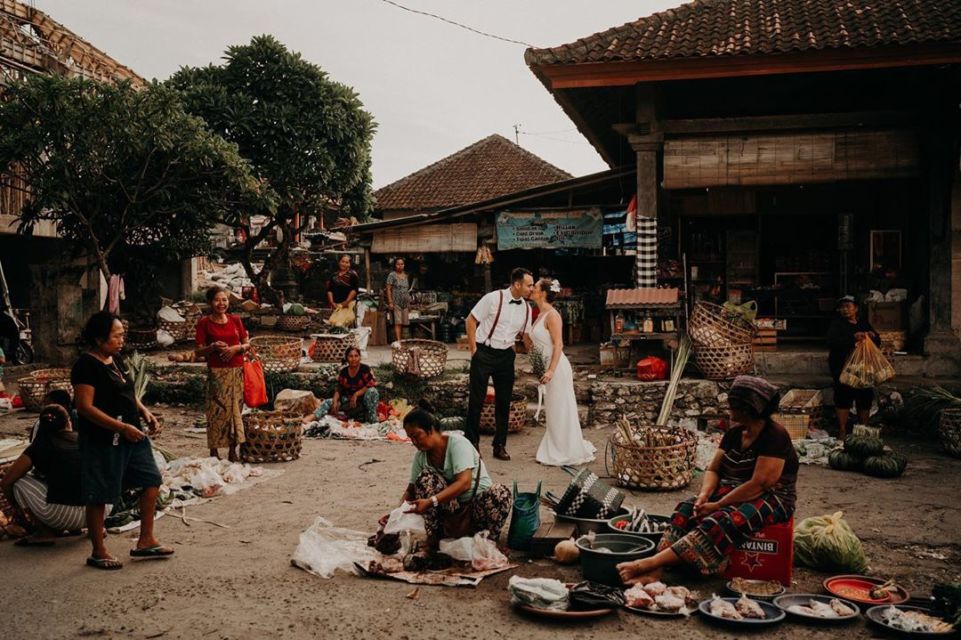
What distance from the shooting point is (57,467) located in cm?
595

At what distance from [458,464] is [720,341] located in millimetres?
A: 6101

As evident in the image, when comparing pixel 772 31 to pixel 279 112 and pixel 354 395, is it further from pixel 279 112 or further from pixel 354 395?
pixel 279 112

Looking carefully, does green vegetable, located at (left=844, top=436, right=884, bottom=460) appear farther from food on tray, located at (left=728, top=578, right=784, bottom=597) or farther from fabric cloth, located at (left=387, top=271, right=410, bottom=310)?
fabric cloth, located at (left=387, top=271, right=410, bottom=310)

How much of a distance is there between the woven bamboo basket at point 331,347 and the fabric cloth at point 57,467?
7.39 metres

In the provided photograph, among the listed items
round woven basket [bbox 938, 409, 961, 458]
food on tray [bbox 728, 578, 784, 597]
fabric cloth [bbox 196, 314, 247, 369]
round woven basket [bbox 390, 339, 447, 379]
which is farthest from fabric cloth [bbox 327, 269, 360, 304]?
food on tray [bbox 728, 578, 784, 597]

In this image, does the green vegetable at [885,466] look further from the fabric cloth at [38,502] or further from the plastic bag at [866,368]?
the fabric cloth at [38,502]

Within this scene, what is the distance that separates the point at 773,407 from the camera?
5047 millimetres

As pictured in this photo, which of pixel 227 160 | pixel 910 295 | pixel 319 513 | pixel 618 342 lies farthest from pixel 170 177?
pixel 910 295

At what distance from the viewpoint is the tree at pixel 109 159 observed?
12188 mm

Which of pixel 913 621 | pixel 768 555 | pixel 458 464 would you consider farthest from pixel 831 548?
pixel 458 464

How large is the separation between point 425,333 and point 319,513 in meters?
11.0

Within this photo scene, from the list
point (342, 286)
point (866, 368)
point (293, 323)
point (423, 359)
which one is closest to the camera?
point (866, 368)

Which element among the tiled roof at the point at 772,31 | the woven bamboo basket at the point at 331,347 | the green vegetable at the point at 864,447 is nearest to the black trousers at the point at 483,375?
the green vegetable at the point at 864,447

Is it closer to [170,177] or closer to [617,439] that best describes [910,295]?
[617,439]
